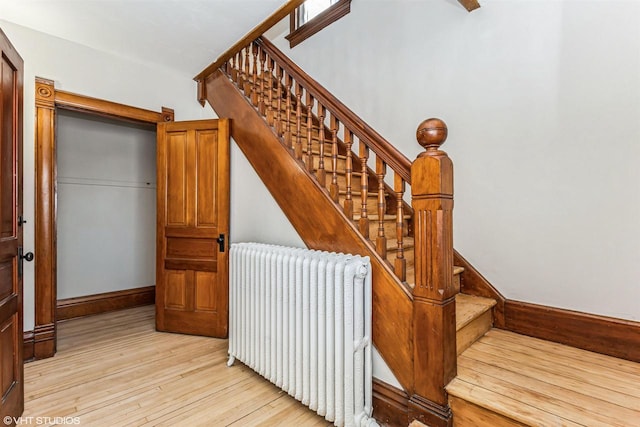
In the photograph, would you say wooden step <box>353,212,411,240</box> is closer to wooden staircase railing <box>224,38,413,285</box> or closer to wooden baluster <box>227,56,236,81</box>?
wooden staircase railing <box>224,38,413,285</box>

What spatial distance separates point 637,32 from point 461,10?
103 centimetres

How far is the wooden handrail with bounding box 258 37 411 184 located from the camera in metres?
1.56

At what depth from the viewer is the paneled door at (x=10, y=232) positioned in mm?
1513

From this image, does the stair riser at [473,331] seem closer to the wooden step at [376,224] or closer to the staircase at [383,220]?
the staircase at [383,220]

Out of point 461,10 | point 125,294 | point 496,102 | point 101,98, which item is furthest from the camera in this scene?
point 125,294

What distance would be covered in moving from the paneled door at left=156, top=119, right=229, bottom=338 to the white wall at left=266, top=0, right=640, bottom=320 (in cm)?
175

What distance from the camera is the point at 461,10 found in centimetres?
219

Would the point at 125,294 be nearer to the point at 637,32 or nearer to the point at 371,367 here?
the point at 371,367

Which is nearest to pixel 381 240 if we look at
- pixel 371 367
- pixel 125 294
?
pixel 371 367

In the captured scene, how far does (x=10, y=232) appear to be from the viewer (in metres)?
1.67

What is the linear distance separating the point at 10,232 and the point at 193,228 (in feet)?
4.36

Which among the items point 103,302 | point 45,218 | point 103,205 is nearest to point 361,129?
point 45,218

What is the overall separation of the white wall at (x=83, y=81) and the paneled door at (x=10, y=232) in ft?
2.93

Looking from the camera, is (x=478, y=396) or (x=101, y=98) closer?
(x=478, y=396)
